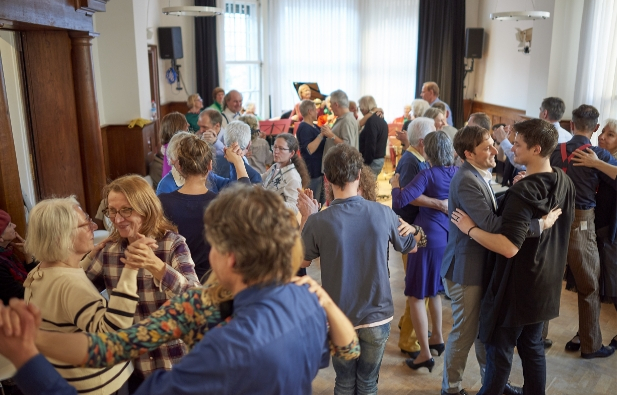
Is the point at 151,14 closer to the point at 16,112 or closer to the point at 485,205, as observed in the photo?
the point at 16,112

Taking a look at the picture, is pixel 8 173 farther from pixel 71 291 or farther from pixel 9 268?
pixel 71 291

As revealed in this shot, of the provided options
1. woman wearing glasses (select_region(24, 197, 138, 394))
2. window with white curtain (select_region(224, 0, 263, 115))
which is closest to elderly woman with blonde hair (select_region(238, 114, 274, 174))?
woman wearing glasses (select_region(24, 197, 138, 394))

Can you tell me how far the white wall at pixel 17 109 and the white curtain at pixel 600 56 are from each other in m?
5.85

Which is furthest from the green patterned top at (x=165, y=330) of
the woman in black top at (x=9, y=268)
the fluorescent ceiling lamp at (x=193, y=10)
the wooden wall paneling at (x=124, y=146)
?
the fluorescent ceiling lamp at (x=193, y=10)

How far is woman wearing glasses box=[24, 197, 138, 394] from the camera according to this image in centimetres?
148

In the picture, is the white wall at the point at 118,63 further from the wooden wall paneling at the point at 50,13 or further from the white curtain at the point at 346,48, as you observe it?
the white curtain at the point at 346,48

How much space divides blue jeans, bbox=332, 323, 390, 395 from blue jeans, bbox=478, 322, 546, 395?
0.68m

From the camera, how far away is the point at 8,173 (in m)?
3.07

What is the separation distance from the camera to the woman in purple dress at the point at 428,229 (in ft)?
9.86

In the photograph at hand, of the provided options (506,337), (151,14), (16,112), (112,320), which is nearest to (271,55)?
(151,14)

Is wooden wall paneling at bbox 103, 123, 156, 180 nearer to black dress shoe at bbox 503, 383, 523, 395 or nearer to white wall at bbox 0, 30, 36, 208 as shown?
white wall at bbox 0, 30, 36, 208

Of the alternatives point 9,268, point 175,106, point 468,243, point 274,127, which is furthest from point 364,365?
point 175,106

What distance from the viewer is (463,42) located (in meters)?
9.59

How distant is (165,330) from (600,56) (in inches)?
245
